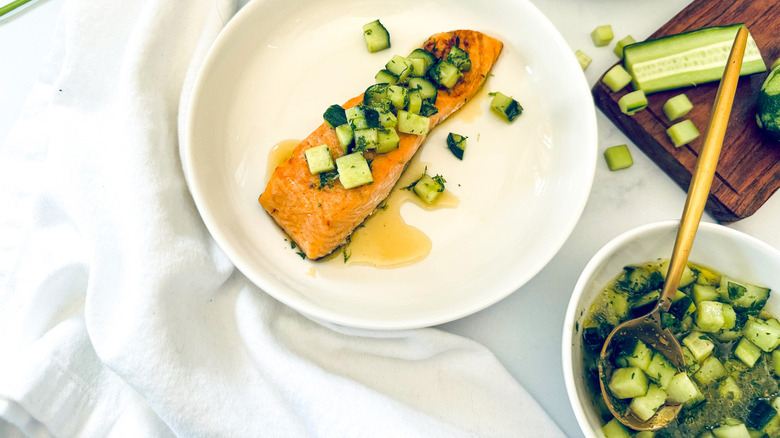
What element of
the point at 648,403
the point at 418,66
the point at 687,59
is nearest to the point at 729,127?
the point at 687,59

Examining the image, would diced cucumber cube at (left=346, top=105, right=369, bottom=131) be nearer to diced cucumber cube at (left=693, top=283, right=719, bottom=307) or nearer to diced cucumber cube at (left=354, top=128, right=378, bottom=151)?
diced cucumber cube at (left=354, top=128, right=378, bottom=151)

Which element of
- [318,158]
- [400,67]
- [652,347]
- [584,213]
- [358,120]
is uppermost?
[400,67]

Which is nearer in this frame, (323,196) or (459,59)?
(323,196)

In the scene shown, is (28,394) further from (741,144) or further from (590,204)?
(741,144)

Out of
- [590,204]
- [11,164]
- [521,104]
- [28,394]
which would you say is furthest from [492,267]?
[11,164]

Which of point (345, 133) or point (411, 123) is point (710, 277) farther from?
point (345, 133)

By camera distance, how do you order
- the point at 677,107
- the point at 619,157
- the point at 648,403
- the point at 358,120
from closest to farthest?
the point at 648,403
the point at 358,120
the point at 677,107
the point at 619,157

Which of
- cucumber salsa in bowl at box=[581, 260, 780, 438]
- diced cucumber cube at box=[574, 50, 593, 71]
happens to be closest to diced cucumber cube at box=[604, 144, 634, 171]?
diced cucumber cube at box=[574, 50, 593, 71]
